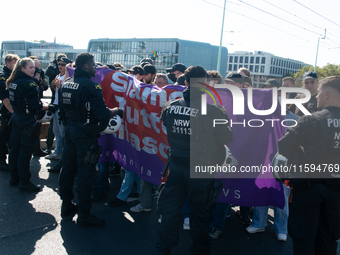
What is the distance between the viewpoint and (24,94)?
485 cm

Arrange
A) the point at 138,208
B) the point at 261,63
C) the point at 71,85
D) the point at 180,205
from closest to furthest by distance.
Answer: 1. the point at 180,205
2. the point at 71,85
3. the point at 138,208
4. the point at 261,63

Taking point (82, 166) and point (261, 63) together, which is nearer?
point (82, 166)

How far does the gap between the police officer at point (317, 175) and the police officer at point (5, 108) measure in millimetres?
4960

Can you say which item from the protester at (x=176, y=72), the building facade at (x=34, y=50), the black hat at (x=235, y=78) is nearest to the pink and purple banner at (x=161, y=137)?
the protester at (x=176, y=72)

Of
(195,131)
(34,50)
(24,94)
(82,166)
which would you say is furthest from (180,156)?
(34,50)

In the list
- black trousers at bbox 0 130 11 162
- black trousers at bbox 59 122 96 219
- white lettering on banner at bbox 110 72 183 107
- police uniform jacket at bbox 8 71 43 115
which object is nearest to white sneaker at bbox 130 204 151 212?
black trousers at bbox 59 122 96 219

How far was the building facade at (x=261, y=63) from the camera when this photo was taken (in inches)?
4411

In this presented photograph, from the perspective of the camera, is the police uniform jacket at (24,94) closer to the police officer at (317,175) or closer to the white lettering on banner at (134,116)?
the white lettering on banner at (134,116)

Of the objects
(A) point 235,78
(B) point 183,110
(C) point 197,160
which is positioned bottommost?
(C) point 197,160

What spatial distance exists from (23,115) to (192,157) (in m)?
3.29

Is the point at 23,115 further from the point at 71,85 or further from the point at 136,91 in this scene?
the point at 136,91

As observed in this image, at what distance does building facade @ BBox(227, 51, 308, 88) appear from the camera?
112m

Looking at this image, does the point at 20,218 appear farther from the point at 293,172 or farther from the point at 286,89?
the point at 286,89

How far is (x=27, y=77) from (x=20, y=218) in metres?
2.26
